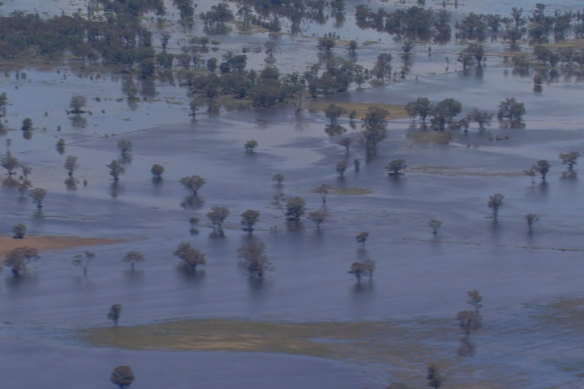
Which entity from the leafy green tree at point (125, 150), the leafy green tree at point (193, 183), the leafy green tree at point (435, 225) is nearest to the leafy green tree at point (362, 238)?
the leafy green tree at point (435, 225)

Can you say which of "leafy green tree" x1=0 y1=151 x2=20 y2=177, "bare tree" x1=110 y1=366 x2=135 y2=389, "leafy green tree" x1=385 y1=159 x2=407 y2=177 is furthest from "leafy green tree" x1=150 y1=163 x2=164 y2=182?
"bare tree" x1=110 y1=366 x2=135 y2=389

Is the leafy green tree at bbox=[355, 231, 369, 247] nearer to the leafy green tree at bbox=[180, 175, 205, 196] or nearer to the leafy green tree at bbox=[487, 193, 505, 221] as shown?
the leafy green tree at bbox=[487, 193, 505, 221]

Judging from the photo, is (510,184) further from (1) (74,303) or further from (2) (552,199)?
(1) (74,303)

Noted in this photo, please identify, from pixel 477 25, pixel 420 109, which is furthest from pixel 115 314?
pixel 477 25

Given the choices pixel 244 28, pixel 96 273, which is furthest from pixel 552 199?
pixel 244 28

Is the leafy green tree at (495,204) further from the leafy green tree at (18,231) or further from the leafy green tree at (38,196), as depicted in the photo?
the leafy green tree at (18,231)

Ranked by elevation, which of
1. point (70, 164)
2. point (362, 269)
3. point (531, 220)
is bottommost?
point (362, 269)

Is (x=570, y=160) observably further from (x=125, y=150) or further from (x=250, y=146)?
(x=125, y=150)
